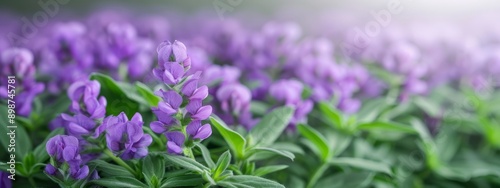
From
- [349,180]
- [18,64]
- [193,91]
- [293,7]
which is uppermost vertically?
[293,7]

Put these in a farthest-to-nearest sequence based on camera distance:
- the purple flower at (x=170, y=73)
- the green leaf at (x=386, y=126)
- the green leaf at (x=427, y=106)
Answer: the green leaf at (x=427, y=106)
the green leaf at (x=386, y=126)
the purple flower at (x=170, y=73)

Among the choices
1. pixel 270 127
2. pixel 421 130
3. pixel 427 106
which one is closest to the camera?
pixel 270 127

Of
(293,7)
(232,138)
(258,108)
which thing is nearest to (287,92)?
(258,108)

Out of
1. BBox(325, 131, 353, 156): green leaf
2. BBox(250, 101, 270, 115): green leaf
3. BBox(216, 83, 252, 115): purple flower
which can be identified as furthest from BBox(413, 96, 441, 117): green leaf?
BBox(216, 83, 252, 115): purple flower

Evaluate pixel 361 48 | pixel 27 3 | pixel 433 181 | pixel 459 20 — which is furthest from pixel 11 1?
pixel 433 181

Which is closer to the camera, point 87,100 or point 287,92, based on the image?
point 87,100

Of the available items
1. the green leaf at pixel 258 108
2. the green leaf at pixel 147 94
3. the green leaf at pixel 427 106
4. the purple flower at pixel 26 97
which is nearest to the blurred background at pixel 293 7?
the green leaf at pixel 427 106

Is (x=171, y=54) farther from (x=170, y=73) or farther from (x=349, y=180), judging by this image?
(x=349, y=180)

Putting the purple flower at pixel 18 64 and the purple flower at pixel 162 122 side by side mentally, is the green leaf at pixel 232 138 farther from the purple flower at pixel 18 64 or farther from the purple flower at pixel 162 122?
the purple flower at pixel 18 64

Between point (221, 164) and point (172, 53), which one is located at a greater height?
point (172, 53)
